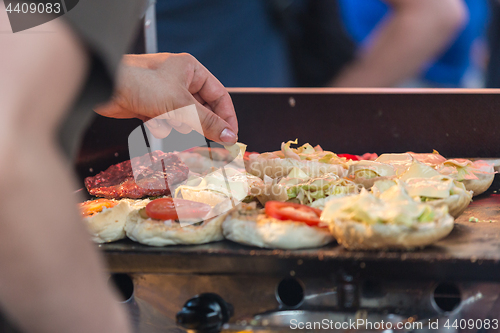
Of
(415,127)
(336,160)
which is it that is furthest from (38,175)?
(415,127)

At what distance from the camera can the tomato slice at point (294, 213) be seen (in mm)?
1283

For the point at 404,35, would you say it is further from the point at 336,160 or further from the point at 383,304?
the point at 383,304

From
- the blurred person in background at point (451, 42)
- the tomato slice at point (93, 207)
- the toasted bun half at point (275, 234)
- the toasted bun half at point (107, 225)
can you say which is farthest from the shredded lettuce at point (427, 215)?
the blurred person in background at point (451, 42)

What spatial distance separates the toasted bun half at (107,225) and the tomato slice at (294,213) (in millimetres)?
516

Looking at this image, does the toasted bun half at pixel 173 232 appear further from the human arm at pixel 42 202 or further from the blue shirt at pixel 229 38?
the blue shirt at pixel 229 38

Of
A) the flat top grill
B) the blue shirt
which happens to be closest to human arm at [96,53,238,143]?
the flat top grill

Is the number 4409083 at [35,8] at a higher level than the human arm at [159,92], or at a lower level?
higher

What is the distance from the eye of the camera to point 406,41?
3494mm

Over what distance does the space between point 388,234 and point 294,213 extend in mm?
304

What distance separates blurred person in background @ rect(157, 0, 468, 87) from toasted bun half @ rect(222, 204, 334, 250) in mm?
2715

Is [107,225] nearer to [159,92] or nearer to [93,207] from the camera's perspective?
[93,207]

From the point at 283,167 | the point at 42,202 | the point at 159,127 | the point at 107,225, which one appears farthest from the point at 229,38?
the point at 42,202

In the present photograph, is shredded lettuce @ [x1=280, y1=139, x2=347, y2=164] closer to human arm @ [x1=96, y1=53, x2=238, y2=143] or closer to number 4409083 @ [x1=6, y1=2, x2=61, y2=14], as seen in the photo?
human arm @ [x1=96, y1=53, x2=238, y2=143]

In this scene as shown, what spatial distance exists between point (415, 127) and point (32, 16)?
226 centimetres
